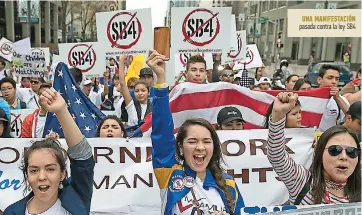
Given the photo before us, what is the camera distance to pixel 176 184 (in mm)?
2428

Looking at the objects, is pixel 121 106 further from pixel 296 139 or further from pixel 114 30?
pixel 296 139

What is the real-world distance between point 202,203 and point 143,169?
181 centimetres

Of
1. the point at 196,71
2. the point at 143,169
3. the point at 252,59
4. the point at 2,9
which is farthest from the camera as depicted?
the point at 2,9

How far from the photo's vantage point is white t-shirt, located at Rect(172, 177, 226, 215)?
2336 millimetres

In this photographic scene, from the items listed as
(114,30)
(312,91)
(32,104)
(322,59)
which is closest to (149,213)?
(312,91)

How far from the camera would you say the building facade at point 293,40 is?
122 ft

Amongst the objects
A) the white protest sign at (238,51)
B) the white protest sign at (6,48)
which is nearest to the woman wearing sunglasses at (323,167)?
the white protest sign at (238,51)

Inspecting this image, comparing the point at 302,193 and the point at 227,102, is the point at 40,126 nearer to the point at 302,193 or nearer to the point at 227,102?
the point at 227,102

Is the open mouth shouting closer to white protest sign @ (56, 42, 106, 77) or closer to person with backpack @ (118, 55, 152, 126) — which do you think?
person with backpack @ (118, 55, 152, 126)

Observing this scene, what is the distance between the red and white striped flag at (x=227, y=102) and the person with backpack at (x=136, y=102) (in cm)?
61

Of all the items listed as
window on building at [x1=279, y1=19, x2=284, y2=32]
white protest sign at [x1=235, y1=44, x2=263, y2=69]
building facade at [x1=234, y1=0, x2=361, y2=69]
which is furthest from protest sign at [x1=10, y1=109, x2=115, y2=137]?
window on building at [x1=279, y1=19, x2=284, y2=32]

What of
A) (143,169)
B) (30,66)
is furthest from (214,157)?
(30,66)

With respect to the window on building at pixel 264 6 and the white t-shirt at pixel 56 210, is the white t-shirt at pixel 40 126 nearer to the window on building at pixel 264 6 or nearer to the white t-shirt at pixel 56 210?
the white t-shirt at pixel 56 210

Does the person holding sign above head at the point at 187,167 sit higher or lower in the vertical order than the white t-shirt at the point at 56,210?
higher
